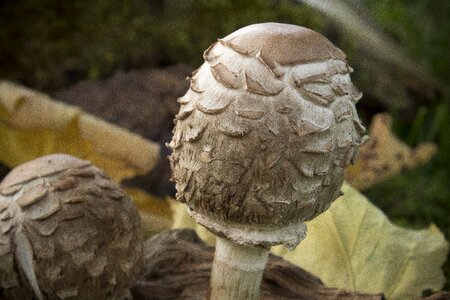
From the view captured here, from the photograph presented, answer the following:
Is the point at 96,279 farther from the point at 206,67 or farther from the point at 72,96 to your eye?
the point at 72,96

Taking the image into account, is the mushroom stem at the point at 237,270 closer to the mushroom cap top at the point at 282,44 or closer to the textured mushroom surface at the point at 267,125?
the textured mushroom surface at the point at 267,125

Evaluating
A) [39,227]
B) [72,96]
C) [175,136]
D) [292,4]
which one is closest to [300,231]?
[175,136]

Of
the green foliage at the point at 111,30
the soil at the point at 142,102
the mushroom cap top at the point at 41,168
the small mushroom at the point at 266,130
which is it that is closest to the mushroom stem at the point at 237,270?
the small mushroom at the point at 266,130

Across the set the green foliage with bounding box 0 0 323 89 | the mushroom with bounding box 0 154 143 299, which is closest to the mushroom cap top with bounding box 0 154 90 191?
the mushroom with bounding box 0 154 143 299

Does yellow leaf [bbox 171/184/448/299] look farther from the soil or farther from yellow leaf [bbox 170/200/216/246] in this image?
the soil

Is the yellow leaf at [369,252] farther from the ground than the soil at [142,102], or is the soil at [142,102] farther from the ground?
the yellow leaf at [369,252]

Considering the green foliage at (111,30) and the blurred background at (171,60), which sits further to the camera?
the green foliage at (111,30)

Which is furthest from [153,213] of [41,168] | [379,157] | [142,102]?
[379,157]
